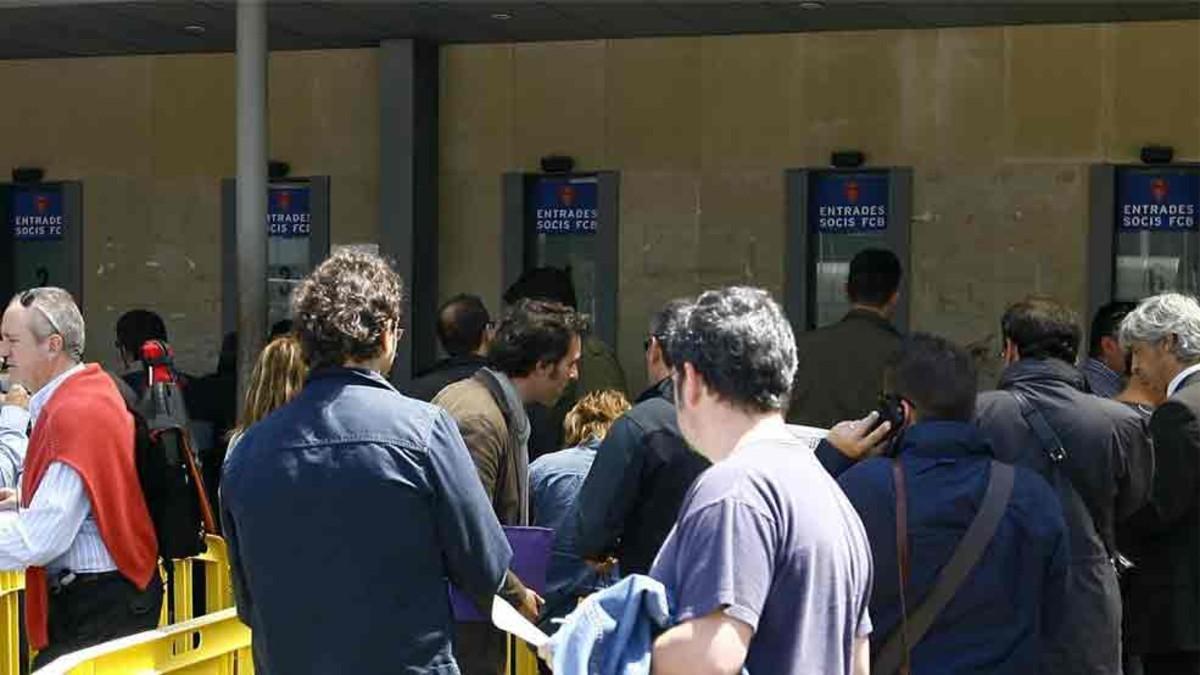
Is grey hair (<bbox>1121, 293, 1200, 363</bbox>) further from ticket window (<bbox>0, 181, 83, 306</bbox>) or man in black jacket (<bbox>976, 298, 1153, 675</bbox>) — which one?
ticket window (<bbox>0, 181, 83, 306</bbox>)

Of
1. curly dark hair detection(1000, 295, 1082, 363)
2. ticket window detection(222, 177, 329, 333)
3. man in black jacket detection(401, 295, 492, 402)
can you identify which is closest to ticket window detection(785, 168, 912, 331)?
ticket window detection(222, 177, 329, 333)

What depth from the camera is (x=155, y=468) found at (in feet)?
17.7

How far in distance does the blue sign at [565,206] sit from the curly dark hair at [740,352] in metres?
8.66

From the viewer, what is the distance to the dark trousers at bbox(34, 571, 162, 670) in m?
5.29

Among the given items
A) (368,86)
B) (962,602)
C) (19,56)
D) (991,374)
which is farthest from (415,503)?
(19,56)

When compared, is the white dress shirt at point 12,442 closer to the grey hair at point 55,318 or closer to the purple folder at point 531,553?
the grey hair at point 55,318

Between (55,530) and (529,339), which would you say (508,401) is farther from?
(55,530)

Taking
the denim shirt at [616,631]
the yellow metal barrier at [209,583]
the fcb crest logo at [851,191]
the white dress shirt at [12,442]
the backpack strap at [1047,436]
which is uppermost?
the fcb crest logo at [851,191]

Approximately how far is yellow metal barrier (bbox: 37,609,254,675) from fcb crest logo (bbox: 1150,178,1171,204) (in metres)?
7.16

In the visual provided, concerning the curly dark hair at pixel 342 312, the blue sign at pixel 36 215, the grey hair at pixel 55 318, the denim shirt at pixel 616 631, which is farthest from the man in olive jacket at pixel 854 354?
the blue sign at pixel 36 215

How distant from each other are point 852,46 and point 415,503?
314 inches

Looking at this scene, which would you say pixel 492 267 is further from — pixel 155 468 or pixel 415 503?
pixel 415 503

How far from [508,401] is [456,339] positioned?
3.86ft

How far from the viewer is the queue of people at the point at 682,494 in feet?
9.98
